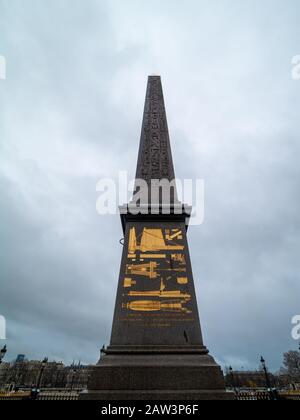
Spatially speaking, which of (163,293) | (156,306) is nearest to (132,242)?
(163,293)

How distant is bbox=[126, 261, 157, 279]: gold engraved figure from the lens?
6.01 m

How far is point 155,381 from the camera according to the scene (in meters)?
4.50

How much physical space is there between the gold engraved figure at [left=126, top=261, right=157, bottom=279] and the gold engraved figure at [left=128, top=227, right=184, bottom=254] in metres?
0.39

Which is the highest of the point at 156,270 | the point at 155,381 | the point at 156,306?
the point at 156,270

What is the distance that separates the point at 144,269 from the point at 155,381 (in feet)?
7.47

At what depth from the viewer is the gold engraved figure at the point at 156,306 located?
18.1ft

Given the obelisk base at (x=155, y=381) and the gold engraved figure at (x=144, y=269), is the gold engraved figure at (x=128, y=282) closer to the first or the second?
the gold engraved figure at (x=144, y=269)

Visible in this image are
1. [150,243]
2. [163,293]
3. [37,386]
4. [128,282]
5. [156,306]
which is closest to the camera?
[156,306]

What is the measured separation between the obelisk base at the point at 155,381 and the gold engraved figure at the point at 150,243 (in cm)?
251

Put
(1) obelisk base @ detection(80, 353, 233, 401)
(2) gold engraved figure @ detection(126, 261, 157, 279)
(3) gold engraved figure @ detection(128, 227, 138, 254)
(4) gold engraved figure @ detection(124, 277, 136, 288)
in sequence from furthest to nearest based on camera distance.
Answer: (3) gold engraved figure @ detection(128, 227, 138, 254)
(2) gold engraved figure @ detection(126, 261, 157, 279)
(4) gold engraved figure @ detection(124, 277, 136, 288)
(1) obelisk base @ detection(80, 353, 233, 401)

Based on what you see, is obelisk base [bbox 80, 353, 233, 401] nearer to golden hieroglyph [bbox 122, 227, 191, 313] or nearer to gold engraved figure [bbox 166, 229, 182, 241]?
golden hieroglyph [bbox 122, 227, 191, 313]

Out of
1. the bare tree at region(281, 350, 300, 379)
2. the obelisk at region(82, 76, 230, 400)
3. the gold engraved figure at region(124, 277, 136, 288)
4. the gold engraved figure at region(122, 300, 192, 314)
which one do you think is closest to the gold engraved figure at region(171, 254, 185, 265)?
the obelisk at region(82, 76, 230, 400)

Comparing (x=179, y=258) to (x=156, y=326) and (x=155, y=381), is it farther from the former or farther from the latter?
(x=155, y=381)

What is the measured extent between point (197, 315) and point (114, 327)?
1.80m
